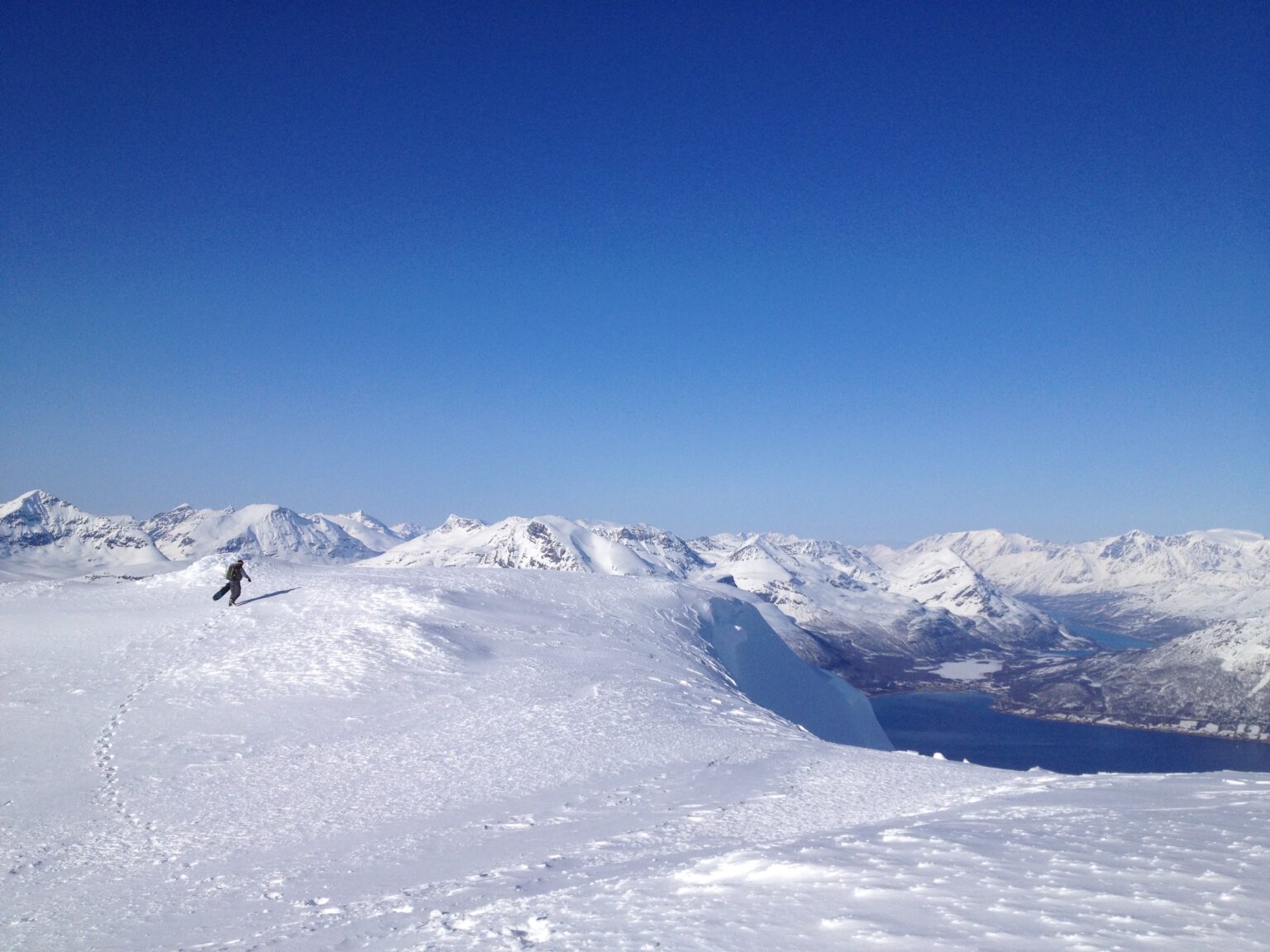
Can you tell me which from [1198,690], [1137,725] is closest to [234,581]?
[1137,725]

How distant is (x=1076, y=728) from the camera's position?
6604 inches

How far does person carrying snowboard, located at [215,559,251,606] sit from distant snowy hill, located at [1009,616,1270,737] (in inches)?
7276

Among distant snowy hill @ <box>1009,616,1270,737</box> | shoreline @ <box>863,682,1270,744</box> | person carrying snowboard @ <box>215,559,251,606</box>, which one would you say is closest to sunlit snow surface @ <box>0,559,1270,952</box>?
person carrying snowboard @ <box>215,559,251,606</box>

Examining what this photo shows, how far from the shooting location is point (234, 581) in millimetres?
23234

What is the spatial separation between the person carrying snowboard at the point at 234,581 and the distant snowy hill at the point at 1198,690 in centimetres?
18481

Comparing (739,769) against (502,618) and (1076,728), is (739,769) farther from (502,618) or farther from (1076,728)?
(1076,728)

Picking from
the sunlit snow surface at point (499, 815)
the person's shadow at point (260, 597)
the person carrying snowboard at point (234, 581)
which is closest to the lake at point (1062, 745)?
the person's shadow at point (260, 597)

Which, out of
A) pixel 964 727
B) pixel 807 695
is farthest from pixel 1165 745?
pixel 807 695

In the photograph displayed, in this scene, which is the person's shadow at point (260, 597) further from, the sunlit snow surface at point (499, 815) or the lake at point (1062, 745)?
the lake at point (1062, 745)

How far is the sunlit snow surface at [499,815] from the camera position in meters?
6.82

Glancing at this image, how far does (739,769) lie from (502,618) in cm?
1233

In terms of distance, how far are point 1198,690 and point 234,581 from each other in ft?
678

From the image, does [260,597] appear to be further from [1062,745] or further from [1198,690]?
[1198,690]

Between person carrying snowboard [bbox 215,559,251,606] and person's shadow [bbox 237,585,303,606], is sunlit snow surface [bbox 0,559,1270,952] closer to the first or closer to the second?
person carrying snowboard [bbox 215,559,251,606]
